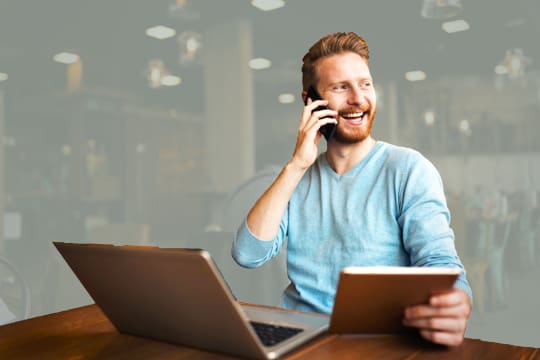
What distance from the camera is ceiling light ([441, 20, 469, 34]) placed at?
2.49 metres

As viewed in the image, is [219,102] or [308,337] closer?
[308,337]

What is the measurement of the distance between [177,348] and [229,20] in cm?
259

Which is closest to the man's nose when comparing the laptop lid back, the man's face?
the man's face

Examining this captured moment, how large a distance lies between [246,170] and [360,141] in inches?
67.5

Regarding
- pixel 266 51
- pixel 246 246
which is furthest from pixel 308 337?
pixel 266 51

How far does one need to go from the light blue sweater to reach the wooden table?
399 millimetres

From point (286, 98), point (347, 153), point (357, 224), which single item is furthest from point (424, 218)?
point (286, 98)

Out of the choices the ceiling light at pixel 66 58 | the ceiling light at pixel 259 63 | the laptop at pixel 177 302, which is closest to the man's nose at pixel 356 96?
the laptop at pixel 177 302

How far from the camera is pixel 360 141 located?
4.42ft

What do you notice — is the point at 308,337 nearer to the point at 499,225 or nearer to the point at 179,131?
the point at 499,225

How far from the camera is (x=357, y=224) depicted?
49.7 inches

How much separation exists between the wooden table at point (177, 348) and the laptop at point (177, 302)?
20mm

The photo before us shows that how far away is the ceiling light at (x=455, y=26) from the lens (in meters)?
2.49

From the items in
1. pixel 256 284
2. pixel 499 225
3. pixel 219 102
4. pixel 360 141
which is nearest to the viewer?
pixel 360 141
